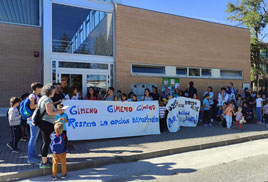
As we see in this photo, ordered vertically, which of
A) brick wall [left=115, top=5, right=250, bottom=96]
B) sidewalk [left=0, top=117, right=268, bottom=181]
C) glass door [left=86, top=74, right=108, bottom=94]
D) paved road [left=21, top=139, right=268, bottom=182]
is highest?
brick wall [left=115, top=5, right=250, bottom=96]

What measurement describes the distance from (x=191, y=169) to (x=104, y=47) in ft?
27.1

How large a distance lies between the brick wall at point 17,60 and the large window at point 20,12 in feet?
1.50

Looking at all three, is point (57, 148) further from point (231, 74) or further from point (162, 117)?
point (231, 74)

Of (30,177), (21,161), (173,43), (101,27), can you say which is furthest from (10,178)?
(173,43)

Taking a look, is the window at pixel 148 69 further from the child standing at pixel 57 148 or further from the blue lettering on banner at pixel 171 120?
the child standing at pixel 57 148

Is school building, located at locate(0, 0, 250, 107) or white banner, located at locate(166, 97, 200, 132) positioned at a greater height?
school building, located at locate(0, 0, 250, 107)

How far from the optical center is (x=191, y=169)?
504 centimetres

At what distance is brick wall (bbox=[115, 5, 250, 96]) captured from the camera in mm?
11703

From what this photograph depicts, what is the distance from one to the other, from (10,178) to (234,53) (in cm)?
1573

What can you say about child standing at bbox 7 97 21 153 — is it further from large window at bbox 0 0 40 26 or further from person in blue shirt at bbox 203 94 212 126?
large window at bbox 0 0 40 26

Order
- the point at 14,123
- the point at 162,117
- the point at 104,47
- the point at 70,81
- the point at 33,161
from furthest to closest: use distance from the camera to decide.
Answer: the point at 104,47 → the point at 70,81 → the point at 162,117 → the point at 14,123 → the point at 33,161

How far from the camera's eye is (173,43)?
13.3 meters

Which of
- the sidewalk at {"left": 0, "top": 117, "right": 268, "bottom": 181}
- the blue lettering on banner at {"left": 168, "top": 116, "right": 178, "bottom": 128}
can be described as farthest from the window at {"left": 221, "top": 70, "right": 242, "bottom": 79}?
the blue lettering on banner at {"left": 168, "top": 116, "right": 178, "bottom": 128}

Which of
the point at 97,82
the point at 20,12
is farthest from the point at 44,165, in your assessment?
the point at 20,12
